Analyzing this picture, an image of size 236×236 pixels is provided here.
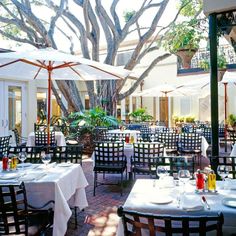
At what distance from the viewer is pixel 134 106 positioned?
66.2 feet

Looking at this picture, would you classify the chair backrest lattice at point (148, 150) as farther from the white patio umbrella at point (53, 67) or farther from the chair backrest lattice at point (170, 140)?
the chair backrest lattice at point (170, 140)

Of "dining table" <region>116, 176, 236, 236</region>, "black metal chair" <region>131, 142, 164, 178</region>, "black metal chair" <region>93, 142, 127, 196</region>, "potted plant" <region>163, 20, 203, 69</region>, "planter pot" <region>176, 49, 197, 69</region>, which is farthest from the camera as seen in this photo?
"planter pot" <region>176, 49, 197, 69</region>

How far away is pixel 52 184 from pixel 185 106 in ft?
53.8

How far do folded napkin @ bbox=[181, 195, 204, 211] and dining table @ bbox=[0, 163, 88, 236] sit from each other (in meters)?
1.43

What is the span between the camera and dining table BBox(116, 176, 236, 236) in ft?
8.46

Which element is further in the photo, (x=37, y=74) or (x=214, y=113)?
(x=37, y=74)

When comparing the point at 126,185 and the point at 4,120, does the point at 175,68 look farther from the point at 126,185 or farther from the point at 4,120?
the point at 126,185

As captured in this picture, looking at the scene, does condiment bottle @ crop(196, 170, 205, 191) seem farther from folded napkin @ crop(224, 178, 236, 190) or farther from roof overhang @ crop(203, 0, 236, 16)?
roof overhang @ crop(203, 0, 236, 16)

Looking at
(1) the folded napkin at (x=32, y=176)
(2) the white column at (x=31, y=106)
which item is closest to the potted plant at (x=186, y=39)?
(1) the folded napkin at (x=32, y=176)

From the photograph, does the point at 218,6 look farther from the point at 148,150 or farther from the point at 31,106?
the point at 31,106

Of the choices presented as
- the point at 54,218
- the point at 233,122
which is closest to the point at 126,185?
the point at 54,218

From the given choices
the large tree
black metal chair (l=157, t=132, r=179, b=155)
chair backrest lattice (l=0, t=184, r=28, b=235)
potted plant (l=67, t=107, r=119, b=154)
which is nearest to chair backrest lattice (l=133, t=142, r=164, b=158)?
black metal chair (l=157, t=132, r=179, b=155)

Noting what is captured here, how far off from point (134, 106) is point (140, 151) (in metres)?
14.2

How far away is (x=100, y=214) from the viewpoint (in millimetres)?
4859
